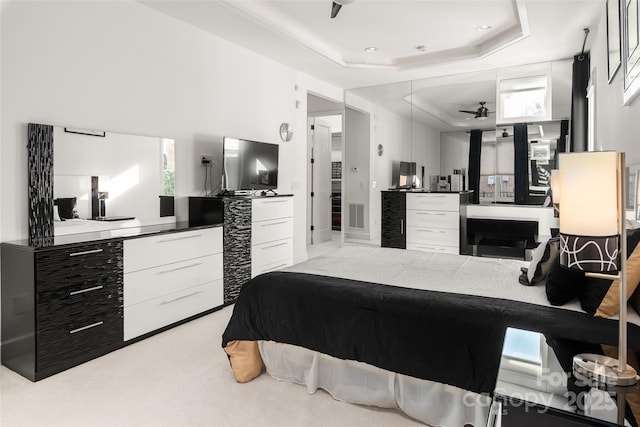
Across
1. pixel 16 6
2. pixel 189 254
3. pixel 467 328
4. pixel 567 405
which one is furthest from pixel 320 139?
pixel 567 405

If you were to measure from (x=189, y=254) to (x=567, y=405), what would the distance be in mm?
3051

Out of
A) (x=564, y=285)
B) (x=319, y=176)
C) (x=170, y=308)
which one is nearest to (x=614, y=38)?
(x=564, y=285)

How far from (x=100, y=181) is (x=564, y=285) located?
3.29m

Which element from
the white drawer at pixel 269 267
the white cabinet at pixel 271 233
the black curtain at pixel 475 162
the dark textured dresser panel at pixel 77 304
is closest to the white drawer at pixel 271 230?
the white cabinet at pixel 271 233

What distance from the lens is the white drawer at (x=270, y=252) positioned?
4.36 m

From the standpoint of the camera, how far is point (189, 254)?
11.6 ft

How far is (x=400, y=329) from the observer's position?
200cm

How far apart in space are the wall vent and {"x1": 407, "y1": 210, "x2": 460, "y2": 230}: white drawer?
114 cm

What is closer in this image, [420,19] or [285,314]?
[285,314]

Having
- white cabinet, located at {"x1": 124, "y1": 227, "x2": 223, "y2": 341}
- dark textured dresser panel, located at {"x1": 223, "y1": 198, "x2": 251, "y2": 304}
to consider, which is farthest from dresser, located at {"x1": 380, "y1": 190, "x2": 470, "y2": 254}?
white cabinet, located at {"x1": 124, "y1": 227, "x2": 223, "y2": 341}

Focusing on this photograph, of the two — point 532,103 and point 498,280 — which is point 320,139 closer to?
point 532,103

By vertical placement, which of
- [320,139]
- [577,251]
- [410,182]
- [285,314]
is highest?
[320,139]

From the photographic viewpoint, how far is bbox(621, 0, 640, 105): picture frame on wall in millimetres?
1988

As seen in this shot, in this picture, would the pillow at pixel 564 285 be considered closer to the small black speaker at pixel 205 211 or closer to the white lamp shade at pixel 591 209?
the white lamp shade at pixel 591 209
